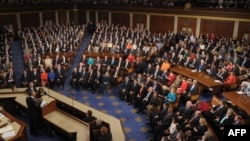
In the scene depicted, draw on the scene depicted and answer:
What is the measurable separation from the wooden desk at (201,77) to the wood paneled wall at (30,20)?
1503 centimetres

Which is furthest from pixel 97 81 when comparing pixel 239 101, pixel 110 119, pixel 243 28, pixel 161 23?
pixel 161 23

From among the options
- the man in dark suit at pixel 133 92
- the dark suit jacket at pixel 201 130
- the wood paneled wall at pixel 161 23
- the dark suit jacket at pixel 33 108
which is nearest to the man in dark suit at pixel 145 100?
the man in dark suit at pixel 133 92

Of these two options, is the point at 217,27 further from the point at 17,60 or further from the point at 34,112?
the point at 34,112

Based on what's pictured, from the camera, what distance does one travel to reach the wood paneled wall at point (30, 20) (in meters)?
22.1

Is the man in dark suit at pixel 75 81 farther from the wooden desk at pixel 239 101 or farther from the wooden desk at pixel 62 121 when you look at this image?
the wooden desk at pixel 239 101


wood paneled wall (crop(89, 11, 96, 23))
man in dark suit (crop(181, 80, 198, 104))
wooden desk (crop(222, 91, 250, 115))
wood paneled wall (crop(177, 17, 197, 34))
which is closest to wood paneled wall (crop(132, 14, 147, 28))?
wood paneled wall (crop(177, 17, 197, 34))

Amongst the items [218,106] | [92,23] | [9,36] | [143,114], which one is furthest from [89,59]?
[92,23]

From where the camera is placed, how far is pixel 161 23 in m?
21.4

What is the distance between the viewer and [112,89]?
12.1 m

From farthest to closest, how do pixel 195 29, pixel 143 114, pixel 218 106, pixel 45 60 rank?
pixel 195 29, pixel 45 60, pixel 143 114, pixel 218 106

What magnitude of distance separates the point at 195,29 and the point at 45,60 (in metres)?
11.5

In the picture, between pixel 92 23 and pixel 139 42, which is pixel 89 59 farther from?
pixel 92 23

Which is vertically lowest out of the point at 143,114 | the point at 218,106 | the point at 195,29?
the point at 143,114

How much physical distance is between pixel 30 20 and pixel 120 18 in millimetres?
7729
